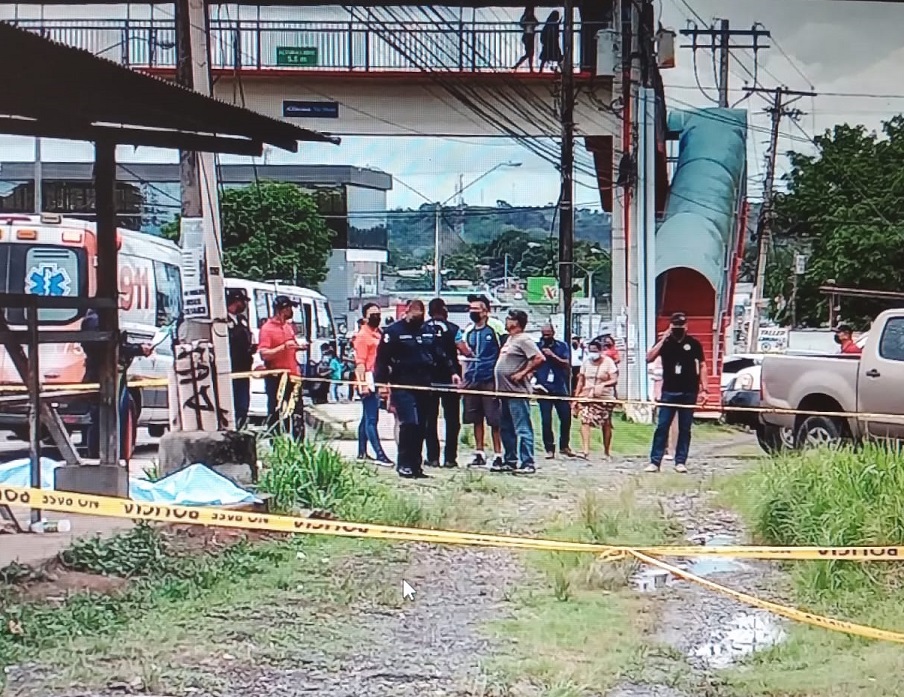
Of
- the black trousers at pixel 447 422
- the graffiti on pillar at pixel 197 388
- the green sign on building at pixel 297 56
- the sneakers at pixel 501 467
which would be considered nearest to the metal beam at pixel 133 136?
the green sign on building at pixel 297 56

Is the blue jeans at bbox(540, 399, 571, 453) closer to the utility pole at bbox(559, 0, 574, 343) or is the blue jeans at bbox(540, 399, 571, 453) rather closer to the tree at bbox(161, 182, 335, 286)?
the utility pole at bbox(559, 0, 574, 343)

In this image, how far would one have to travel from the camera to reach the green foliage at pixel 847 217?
10.8 m

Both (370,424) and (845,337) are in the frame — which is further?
(845,337)

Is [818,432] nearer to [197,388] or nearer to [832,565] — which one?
[832,565]

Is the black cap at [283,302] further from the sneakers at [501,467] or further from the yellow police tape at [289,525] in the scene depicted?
the yellow police tape at [289,525]

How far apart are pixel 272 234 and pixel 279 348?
143 centimetres

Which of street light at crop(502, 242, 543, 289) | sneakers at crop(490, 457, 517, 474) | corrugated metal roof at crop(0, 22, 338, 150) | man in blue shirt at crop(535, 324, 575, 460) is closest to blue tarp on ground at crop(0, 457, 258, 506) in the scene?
corrugated metal roof at crop(0, 22, 338, 150)

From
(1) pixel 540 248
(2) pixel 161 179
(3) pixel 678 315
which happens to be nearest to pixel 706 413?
(3) pixel 678 315

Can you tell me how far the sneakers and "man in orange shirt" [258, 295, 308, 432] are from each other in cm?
183

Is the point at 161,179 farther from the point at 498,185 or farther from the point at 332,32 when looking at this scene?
the point at 498,185

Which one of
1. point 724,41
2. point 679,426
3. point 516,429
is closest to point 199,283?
point 516,429

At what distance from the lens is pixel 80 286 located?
407 inches

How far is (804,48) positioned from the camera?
10.8 m

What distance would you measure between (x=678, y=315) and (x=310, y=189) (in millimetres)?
3436
